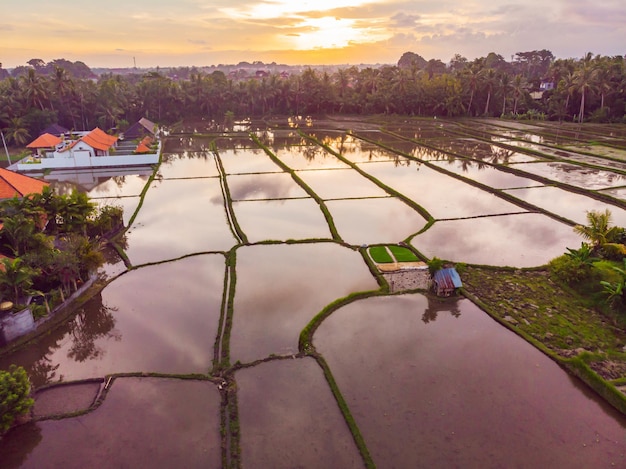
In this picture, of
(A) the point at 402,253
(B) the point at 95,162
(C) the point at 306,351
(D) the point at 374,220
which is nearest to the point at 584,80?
(D) the point at 374,220

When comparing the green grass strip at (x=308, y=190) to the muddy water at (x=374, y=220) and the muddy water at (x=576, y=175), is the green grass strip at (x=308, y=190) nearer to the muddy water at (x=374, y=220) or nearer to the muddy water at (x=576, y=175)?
the muddy water at (x=374, y=220)

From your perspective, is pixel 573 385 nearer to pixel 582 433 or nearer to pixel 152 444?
pixel 582 433

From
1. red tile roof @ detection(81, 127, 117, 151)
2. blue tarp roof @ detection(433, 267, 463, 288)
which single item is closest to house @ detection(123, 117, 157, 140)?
red tile roof @ detection(81, 127, 117, 151)

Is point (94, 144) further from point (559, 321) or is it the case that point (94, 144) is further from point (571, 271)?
point (559, 321)

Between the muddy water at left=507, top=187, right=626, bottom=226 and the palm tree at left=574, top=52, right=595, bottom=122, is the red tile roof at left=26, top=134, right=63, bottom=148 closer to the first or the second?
the muddy water at left=507, top=187, right=626, bottom=226

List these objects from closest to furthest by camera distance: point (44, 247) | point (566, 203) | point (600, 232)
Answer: point (44, 247)
point (600, 232)
point (566, 203)

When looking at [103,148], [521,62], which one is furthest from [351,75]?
[521,62]
